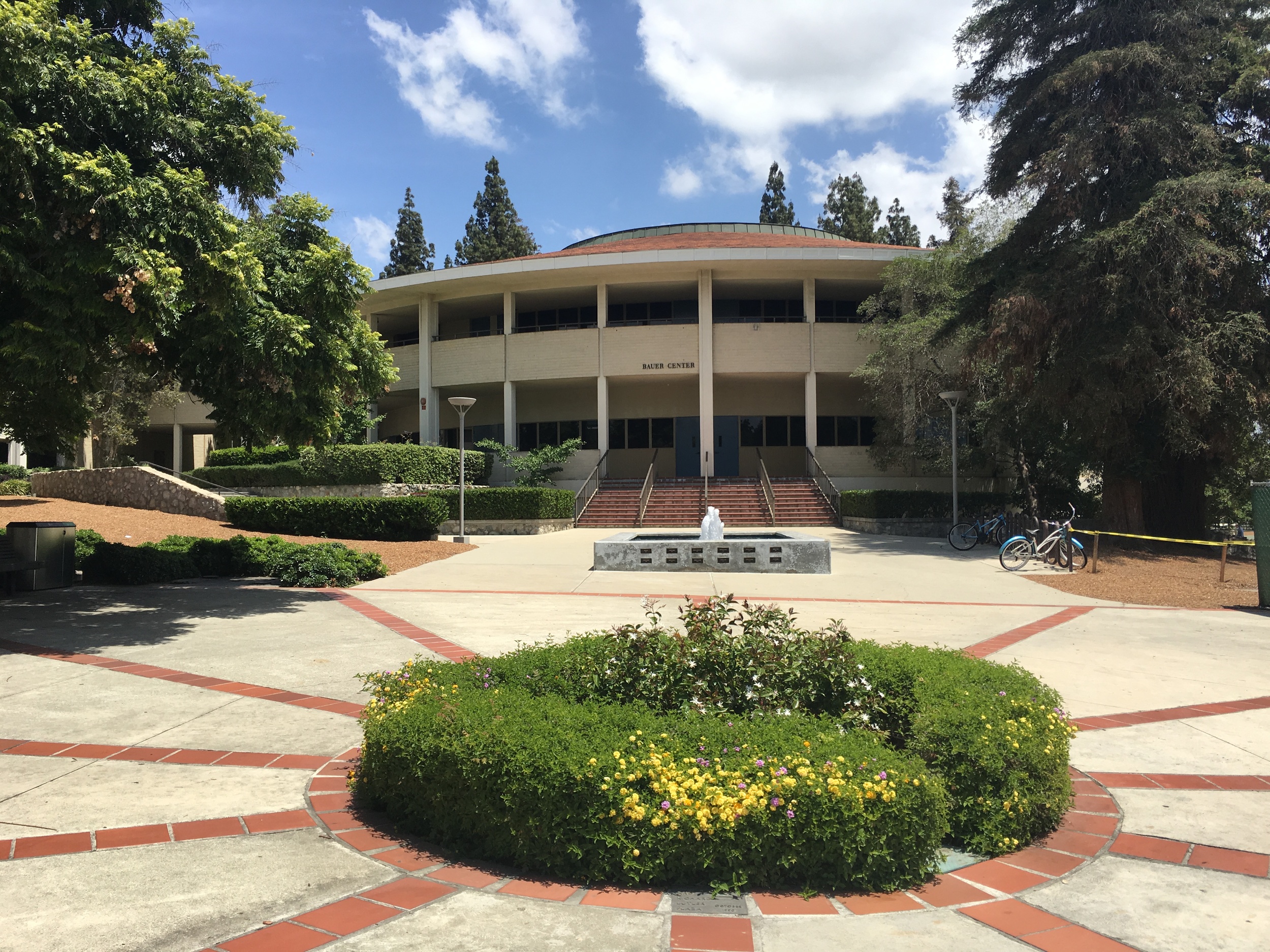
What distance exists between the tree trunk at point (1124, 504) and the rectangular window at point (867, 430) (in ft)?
36.3

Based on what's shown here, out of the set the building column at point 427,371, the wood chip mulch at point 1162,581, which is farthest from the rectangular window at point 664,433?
the wood chip mulch at point 1162,581

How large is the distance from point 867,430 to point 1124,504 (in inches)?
466

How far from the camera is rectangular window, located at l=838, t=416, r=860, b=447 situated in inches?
1235

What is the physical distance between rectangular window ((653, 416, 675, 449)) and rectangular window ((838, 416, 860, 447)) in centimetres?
658

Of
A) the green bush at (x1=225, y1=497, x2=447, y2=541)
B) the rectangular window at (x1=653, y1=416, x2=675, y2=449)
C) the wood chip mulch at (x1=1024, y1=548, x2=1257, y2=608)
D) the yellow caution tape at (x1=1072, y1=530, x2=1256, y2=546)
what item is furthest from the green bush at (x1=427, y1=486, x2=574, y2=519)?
the yellow caution tape at (x1=1072, y1=530, x2=1256, y2=546)

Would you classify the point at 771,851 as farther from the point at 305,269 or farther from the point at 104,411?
the point at 104,411

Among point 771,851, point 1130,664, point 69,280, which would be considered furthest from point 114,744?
point 1130,664

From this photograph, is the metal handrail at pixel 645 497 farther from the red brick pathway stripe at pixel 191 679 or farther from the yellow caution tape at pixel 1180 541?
the red brick pathway stripe at pixel 191 679

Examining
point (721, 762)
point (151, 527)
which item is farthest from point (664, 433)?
point (721, 762)

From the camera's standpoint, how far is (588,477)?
27797 millimetres

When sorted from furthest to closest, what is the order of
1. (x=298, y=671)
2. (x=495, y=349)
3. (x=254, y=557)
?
1. (x=495, y=349)
2. (x=254, y=557)
3. (x=298, y=671)

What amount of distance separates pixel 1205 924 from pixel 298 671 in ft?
21.0

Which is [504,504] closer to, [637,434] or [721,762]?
[637,434]

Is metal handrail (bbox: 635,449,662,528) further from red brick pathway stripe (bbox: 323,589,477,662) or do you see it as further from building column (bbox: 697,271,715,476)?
red brick pathway stripe (bbox: 323,589,477,662)
